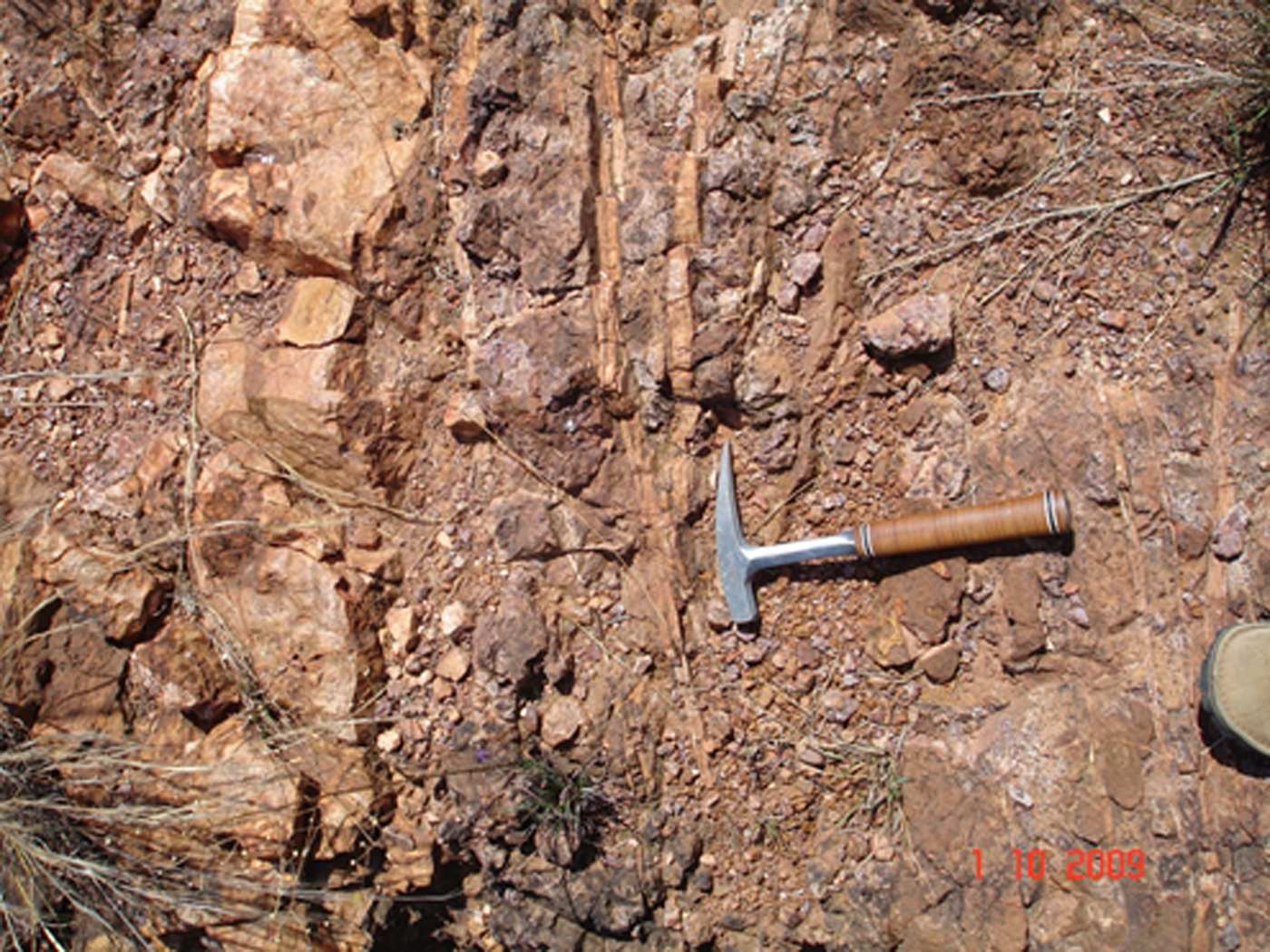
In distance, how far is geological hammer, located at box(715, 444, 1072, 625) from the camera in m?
2.47

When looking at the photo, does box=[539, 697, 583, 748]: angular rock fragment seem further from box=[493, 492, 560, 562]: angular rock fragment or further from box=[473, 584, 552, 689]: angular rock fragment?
box=[493, 492, 560, 562]: angular rock fragment

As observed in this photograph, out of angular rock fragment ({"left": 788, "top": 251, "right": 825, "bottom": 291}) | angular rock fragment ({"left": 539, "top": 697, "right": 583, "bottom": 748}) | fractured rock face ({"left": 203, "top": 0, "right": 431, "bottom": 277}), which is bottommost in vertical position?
angular rock fragment ({"left": 539, "top": 697, "right": 583, "bottom": 748})

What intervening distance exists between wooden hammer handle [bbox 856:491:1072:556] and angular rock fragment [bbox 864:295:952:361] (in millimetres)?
502

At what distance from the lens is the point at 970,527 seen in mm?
2506

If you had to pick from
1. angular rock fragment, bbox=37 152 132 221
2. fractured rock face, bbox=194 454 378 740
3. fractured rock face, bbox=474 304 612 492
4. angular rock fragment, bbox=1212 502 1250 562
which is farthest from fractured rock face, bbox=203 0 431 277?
angular rock fragment, bbox=1212 502 1250 562

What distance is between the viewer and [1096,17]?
2.63 m

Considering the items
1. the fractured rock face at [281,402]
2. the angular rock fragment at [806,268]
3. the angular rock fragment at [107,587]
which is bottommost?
the angular rock fragment at [107,587]

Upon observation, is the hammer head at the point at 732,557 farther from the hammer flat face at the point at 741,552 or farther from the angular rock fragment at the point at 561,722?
the angular rock fragment at the point at 561,722

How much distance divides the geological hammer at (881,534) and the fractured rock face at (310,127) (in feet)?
4.85

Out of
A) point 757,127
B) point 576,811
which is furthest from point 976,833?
point 757,127

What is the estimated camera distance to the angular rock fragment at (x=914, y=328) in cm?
262

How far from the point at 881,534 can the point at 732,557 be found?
452mm
